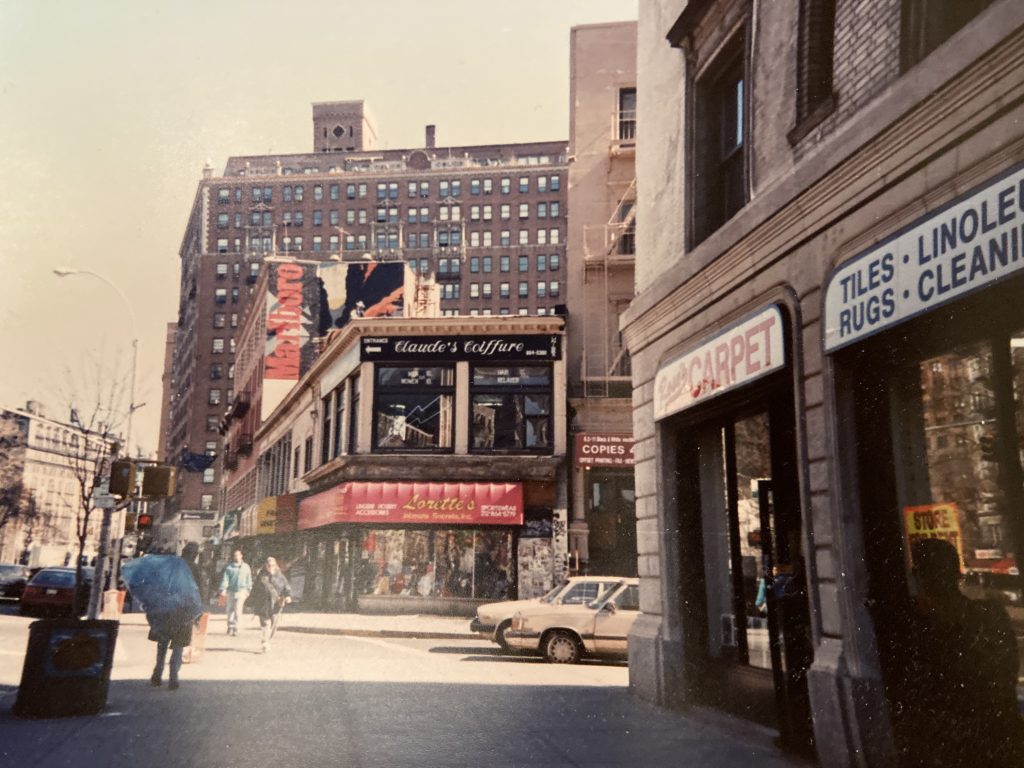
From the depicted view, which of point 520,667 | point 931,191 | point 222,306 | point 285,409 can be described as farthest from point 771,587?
point 222,306

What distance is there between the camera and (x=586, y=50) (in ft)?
94.9

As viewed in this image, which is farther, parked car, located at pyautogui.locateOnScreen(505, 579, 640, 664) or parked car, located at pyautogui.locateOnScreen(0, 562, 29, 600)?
parked car, located at pyautogui.locateOnScreen(0, 562, 29, 600)

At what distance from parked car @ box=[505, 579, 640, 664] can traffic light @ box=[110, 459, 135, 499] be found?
742 cm

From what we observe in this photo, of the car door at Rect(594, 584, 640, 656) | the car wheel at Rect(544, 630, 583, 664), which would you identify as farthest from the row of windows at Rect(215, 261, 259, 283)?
the car door at Rect(594, 584, 640, 656)

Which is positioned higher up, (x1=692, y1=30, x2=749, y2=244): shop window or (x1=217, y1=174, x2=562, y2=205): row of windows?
(x1=217, y1=174, x2=562, y2=205): row of windows

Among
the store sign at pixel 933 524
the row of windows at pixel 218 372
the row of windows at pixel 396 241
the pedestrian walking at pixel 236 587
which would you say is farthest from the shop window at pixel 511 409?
the row of windows at pixel 218 372

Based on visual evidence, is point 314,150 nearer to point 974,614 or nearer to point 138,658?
point 138,658

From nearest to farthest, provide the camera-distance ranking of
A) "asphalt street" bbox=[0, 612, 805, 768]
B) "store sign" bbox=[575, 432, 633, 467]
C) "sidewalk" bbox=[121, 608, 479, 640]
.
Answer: "asphalt street" bbox=[0, 612, 805, 768] → "sidewalk" bbox=[121, 608, 479, 640] → "store sign" bbox=[575, 432, 633, 467]

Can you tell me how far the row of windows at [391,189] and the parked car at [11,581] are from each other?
69784 millimetres

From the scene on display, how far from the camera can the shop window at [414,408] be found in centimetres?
3003

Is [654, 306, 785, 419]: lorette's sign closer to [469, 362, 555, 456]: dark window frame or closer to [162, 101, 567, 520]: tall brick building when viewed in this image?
[469, 362, 555, 456]: dark window frame

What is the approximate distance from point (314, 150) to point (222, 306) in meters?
26.4

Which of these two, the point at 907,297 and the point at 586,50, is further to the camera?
the point at 586,50

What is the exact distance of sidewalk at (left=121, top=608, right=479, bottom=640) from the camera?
22.0 meters
